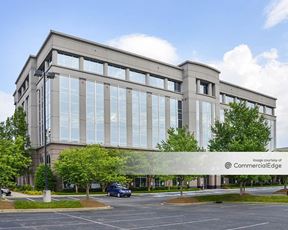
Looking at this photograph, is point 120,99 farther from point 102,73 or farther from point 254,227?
point 254,227

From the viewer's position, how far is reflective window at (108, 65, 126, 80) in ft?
221

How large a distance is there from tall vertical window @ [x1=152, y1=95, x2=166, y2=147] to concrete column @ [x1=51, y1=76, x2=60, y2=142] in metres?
19.8

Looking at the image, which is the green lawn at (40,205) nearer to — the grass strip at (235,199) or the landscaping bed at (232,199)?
the landscaping bed at (232,199)

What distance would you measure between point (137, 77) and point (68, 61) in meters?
14.3

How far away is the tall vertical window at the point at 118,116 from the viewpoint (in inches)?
2640

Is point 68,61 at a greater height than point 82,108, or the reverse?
point 68,61

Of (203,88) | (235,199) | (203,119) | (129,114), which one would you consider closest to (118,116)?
(129,114)

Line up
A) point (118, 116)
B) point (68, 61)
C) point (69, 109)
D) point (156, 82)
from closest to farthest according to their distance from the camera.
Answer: point (69, 109) < point (68, 61) < point (118, 116) < point (156, 82)

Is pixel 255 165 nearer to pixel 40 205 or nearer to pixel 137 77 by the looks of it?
pixel 40 205

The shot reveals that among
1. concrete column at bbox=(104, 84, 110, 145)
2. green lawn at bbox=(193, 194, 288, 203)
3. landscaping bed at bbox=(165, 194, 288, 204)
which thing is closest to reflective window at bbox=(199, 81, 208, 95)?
concrete column at bbox=(104, 84, 110, 145)

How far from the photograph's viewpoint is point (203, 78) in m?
79.8

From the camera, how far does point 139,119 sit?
71312mm

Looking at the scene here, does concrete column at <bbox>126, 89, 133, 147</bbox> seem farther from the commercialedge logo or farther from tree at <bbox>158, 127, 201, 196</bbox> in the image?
the commercialedge logo

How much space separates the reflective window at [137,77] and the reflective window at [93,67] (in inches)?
258
